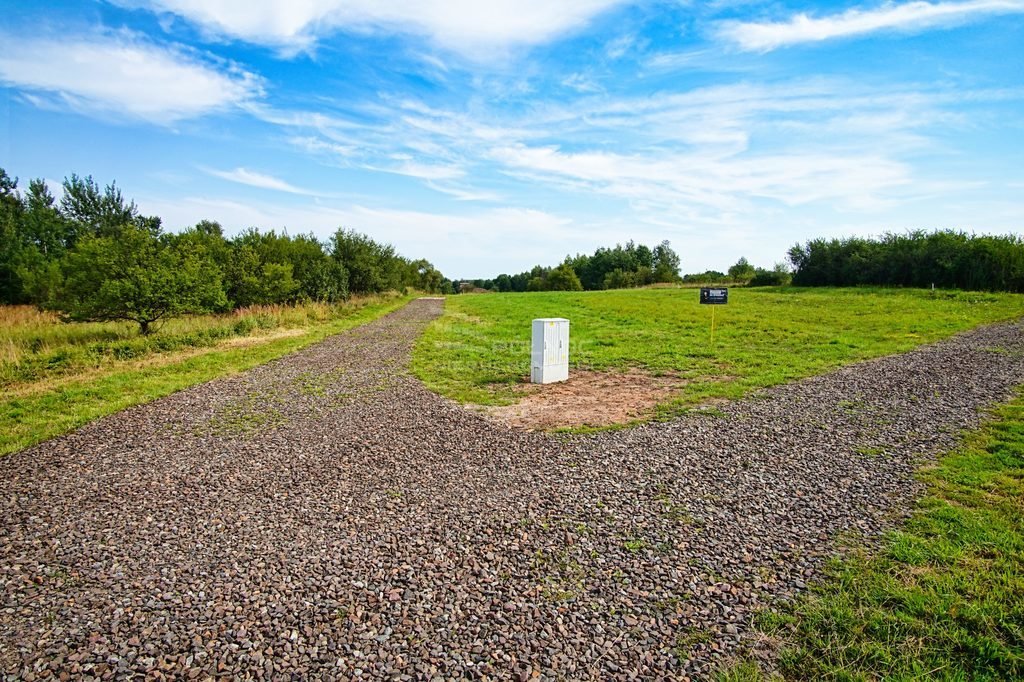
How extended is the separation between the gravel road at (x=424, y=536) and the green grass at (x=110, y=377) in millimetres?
790

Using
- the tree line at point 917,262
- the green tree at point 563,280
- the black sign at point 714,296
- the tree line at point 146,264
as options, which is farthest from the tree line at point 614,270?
the black sign at point 714,296

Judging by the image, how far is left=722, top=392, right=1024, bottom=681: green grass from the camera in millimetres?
3150

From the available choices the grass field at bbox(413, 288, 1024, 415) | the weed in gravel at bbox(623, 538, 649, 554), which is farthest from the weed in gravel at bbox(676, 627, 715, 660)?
the grass field at bbox(413, 288, 1024, 415)

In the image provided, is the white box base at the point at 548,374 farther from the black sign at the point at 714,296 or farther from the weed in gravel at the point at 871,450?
the black sign at the point at 714,296

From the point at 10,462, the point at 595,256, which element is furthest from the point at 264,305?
the point at 595,256

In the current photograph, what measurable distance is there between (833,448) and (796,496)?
6.74 feet

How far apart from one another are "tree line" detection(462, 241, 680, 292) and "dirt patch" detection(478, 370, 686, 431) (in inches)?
2913

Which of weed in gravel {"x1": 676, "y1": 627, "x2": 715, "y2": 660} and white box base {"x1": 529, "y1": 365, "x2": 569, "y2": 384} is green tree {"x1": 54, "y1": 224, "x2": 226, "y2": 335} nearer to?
white box base {"x1": 529, "y1": 365, "x2": 569, "y2": 384}

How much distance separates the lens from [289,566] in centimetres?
430

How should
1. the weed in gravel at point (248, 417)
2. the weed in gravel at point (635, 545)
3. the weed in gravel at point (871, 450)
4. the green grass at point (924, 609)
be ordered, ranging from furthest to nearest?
the weed in gravel at point (248, 417)
the weed in gravel at point (871, 450)
the weed in gravel at point (635, 545)
the green grass at point (924, 609)

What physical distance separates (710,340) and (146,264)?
71.4ft

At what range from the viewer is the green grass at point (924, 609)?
3150 millimetres

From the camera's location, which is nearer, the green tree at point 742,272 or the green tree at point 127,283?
the green tree at point 127,283

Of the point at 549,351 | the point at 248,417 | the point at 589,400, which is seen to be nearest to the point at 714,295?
the point at 549,351
